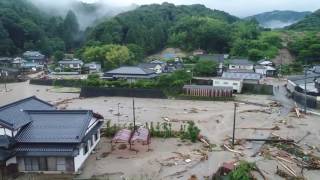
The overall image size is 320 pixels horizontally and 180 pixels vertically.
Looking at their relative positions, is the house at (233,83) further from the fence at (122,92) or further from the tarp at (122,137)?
the tarp at (122,137)

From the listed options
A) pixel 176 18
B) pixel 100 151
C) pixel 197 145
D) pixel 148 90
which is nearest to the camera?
pixel 100 151

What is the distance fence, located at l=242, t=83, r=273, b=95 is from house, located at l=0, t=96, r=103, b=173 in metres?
Answer: 28.4

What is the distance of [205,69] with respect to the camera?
55.4m

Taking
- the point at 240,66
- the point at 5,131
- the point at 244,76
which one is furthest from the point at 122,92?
the point at 5,131

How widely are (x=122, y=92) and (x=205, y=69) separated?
16.5 m

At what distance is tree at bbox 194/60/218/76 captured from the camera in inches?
2180

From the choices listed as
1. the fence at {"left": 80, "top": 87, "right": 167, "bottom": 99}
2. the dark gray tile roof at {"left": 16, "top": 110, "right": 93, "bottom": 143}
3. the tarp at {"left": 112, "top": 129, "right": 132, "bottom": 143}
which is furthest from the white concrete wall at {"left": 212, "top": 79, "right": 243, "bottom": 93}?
the dark gray tile roof at {"left": 16, "top": 110, "right": 93, "bottom": 143}

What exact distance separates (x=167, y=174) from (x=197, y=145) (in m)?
5.73

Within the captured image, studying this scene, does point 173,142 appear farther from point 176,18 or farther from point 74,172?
point 176,18

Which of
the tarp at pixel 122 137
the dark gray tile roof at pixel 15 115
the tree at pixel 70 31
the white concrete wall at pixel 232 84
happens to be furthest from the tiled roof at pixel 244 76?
the tree at pixel 70 31

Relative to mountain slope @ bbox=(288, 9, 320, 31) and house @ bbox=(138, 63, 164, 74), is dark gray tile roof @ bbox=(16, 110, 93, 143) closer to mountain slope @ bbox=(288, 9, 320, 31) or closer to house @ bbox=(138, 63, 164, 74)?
house @ bbox=(138, 63, 164, 74)

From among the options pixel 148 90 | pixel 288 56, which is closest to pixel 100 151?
pixel 148 90

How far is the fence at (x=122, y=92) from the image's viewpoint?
43000 millimetres

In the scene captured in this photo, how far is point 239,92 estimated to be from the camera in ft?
148
